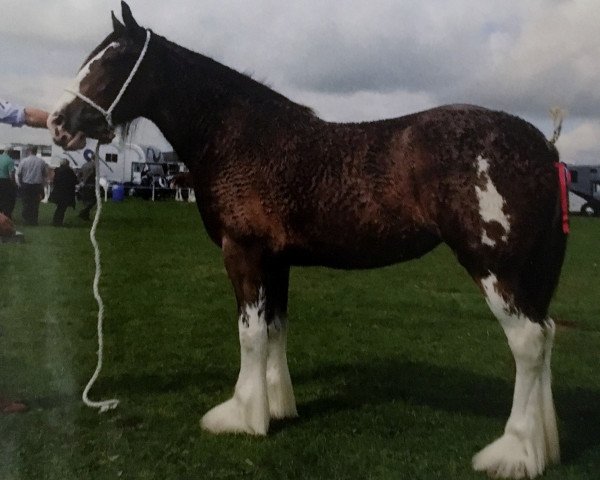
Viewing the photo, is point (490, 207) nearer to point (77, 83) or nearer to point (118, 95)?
point (118, 95)

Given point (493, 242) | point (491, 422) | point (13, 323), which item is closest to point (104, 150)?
point (13, 323)

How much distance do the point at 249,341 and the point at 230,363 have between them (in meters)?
1.13

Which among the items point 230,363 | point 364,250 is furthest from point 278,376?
point 230,363

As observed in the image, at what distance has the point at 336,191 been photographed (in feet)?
8.73

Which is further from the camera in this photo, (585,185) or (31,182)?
(31,182)

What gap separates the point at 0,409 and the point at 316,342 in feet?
6.29

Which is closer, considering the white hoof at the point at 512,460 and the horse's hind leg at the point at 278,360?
the white hoof at the point at 512,460

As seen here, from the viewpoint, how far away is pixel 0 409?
10.3 ft

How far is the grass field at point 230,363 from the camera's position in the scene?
2695 millimetres

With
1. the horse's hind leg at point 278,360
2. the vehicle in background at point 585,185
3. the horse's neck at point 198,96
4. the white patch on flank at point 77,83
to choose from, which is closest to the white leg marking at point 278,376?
the horse's hind leg at point 278,360

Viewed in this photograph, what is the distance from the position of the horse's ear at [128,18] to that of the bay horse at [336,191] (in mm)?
14

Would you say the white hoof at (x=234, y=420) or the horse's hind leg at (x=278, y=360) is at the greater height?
the horse's hind leg at (x=278, y=360)

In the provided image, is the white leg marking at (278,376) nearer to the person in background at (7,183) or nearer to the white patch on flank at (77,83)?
the white patch on flank at (77,83)

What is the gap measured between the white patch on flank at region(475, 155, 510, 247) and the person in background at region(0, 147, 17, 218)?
2.03m
